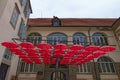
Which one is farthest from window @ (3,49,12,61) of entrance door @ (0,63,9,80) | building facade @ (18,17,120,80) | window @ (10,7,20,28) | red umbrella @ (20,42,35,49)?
red umbrella @ (20,42,35,49)

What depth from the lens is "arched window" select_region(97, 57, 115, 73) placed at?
12.5 meters

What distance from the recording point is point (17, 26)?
11.1 meters

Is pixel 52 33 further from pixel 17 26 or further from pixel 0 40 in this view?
pixel 0 40

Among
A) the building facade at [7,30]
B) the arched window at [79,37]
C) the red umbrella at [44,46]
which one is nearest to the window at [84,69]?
the arched window at [79,37]

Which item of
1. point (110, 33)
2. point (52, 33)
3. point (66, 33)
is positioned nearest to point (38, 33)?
point (52, 33)

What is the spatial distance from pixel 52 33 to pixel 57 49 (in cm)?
846

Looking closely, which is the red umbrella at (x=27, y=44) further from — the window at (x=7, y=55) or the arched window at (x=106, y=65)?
the arched window at (x=106, y=65)

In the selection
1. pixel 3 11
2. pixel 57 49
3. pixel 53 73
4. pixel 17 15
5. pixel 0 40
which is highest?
pixel 17 15

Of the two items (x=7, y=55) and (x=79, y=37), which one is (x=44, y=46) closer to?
(x=7, y=55)

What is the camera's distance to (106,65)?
12.7 meters

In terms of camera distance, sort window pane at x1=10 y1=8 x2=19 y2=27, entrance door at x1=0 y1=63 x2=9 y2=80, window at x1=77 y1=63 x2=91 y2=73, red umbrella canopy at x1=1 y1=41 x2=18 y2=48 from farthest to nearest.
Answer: window at x1=77 y1=63 x2=91 y2=73 < window pane at x1=10 y1=8 x2=19 y2=27 < entrance door at x1=0 y1=63 x2=9 y2=80 < red umbrella canopy at x1=1 y1=41 x2=18 y2=48

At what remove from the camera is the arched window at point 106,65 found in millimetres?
12475

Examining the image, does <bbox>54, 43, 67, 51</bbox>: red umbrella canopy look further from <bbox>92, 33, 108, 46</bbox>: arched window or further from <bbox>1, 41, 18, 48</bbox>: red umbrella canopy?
<bbox>92, 33, 108, 46</bbox>: arched window

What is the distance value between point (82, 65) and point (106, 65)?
2.79 metres
